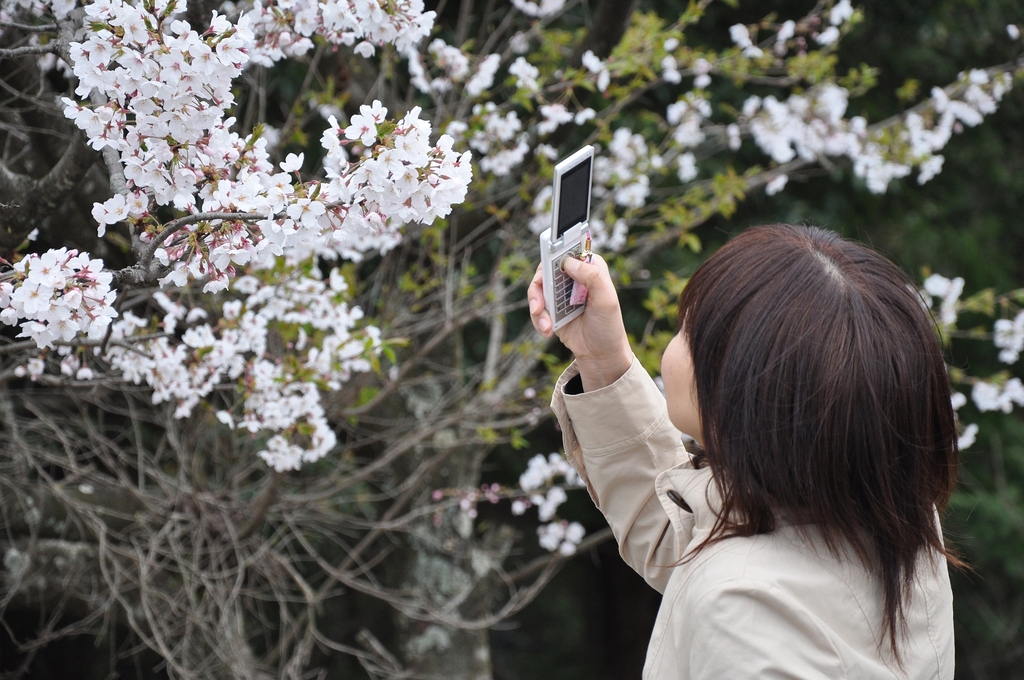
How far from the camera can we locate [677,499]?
3.34ft

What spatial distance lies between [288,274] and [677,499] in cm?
143

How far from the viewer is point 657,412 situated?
1.18 metres

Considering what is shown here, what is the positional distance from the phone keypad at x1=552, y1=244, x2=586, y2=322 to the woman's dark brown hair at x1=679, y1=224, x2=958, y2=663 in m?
0.24

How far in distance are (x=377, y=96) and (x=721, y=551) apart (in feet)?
7.96

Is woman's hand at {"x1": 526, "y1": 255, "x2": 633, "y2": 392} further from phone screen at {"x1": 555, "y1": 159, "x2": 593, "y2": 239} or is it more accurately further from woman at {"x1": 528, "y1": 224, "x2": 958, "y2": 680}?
woman at {"x1": 528, "y1": 224, "x2": 958, "y2": 680}

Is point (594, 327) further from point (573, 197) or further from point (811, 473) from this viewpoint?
point (811, 473)

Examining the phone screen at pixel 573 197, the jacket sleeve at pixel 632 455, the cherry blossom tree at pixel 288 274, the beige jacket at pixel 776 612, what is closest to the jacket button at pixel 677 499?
the beige jacket at pixel 776 612

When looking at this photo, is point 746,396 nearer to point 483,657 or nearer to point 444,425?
point 444,425

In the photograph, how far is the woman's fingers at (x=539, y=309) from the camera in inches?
44.2

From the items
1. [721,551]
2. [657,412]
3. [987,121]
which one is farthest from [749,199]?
[721,551]

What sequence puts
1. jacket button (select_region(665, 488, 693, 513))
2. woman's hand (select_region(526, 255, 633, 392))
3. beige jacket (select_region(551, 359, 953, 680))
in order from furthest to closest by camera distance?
woman's hand (select_region(526, 255, 633, 392)) → jacket button (select_region(665, 488, 693, 513)) → beige jacket (select_region(551, 359, 953, 680))

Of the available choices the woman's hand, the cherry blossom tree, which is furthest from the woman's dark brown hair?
the cherry blossom tree

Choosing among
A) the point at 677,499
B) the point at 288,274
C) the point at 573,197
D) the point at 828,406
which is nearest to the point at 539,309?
the point at 573,197

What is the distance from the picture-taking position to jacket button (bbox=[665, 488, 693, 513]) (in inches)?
39.7
